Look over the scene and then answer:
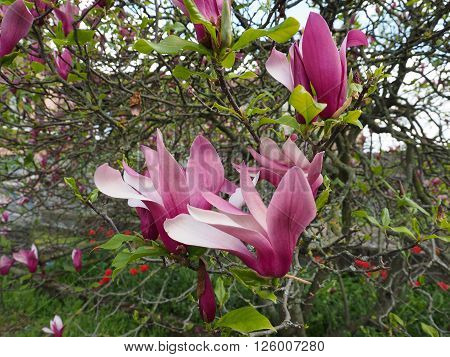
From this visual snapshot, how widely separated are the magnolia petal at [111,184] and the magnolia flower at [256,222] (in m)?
0.11

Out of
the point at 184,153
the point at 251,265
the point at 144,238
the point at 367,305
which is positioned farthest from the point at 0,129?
the point at 367,305

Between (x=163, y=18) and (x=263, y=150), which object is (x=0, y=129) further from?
(x=263, y=150)

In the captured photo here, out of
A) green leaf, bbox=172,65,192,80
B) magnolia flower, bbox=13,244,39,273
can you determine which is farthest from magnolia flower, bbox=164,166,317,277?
magnolia flower, bbox=13,244,39,273

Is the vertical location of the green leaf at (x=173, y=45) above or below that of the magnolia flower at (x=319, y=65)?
above

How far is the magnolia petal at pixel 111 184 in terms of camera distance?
60cm

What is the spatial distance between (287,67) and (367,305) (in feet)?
11.2

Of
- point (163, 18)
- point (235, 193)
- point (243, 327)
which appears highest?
point (163, 18)

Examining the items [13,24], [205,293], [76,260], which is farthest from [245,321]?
[76,260]

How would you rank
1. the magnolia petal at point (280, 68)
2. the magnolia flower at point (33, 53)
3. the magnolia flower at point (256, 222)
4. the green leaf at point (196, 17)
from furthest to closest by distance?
the magnolia flower at point (33, 53)
the magnolia petal at point (280, 68)
the green leaf at point (196, 17)
the magnolia flower at point (256, 222)

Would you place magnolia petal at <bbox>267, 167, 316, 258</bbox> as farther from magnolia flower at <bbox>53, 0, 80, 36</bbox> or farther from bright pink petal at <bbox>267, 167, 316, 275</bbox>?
magnolia flower at <bbox>53, 0, 80, 36</bbox>

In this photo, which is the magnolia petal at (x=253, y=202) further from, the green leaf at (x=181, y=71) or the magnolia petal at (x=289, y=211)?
the green leaf at (x=181, y=71)

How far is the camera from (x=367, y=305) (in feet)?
11.9

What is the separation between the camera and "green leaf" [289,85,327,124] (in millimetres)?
638

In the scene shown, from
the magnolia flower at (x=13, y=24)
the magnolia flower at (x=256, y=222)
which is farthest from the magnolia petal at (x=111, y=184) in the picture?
the magnolia flower at (x=13, y=24)
